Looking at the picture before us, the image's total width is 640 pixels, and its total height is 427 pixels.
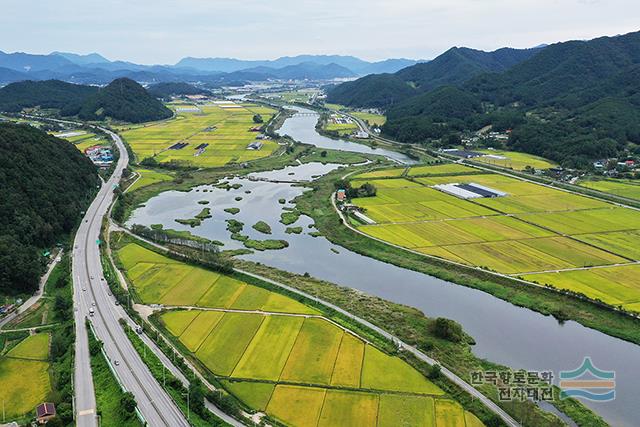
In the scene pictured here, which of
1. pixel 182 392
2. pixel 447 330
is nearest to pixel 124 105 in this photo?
pixel 182 392

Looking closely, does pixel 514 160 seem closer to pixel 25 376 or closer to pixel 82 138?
pixel 25 376

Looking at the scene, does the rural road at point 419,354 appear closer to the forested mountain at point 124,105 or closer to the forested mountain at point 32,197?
the forested mountain at point 32,197

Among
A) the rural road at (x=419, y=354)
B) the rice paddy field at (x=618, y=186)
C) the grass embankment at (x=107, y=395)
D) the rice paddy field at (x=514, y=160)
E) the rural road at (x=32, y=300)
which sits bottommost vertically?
the rural road at (x=32, y=300)

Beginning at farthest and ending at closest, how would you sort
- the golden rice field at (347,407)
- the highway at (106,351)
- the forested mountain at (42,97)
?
the forested mountain at (42,97) < the highway at (106,351) < the golden rice field at (347,407)

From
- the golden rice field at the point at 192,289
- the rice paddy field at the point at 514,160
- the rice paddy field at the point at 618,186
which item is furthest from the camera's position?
the rice paddy field at the point at 514,160

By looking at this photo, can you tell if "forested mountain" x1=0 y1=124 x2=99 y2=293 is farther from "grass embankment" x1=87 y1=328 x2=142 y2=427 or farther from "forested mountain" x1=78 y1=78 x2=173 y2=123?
"forested mountain" x1=78 y1=78 x2=173 y2=123

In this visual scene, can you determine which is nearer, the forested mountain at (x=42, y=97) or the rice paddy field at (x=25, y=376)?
the rice paddy field at (x=25, y=376)

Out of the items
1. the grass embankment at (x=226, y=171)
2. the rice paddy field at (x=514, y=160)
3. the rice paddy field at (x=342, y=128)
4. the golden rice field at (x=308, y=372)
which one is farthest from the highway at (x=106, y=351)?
the rice paddy field at (x=342, y=128)
